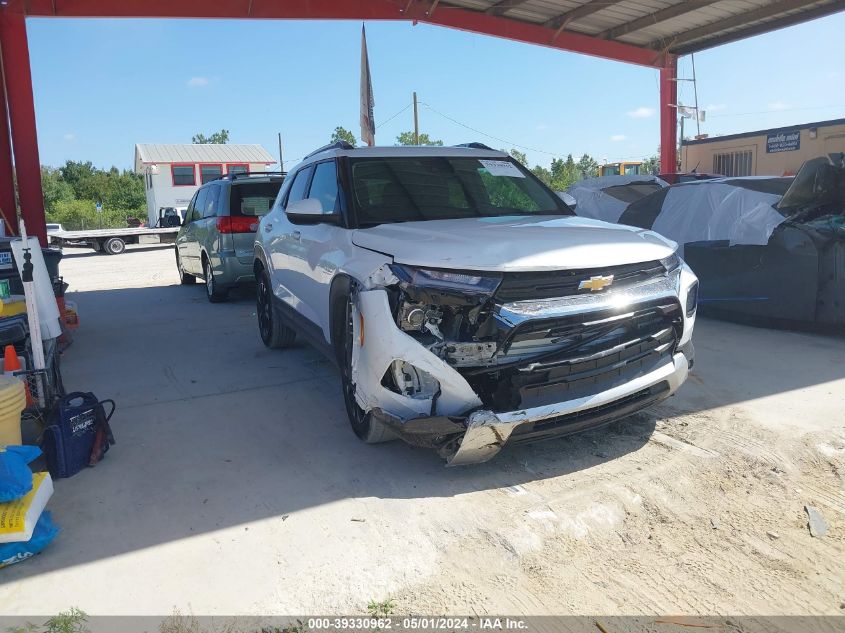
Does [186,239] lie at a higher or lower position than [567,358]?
higher

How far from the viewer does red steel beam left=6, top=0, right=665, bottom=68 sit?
9227 millimetres

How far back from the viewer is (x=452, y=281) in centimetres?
333

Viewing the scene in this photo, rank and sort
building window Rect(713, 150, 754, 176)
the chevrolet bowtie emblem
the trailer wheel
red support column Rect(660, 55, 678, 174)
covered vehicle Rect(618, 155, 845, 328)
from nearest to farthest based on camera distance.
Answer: the chevrolet bowtie emblem < covered vehicle Rect(618, 155, 845, 328) < red support column Rect(660, 55, 678, 174) < building window Rect(713, 150, 754, 176) < the trailer wheel

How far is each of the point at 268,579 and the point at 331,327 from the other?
1.93 meters

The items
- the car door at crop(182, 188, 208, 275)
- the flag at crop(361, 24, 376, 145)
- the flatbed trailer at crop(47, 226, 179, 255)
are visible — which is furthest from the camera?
the flatbed trailer at crop(47, 226, 179, 255)

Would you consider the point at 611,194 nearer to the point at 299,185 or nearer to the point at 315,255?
the point at 299,185

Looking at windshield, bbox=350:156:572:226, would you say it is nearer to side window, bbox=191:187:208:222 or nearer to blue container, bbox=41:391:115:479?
blue container, bbox=41:391:115:479

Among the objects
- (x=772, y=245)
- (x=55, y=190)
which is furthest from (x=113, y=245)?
(x=55, y=190)

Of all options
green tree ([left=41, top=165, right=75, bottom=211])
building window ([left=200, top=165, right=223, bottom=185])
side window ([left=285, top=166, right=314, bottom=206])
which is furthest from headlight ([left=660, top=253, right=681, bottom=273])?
green tree ([left=41, top=165, right=75, bottom=211])

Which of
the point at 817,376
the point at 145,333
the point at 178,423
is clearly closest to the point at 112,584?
the point at 178,423

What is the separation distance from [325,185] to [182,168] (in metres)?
36.7

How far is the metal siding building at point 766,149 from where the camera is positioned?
63.3ft

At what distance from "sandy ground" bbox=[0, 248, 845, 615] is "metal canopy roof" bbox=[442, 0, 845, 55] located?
9.46 metres

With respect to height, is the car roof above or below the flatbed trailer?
above
